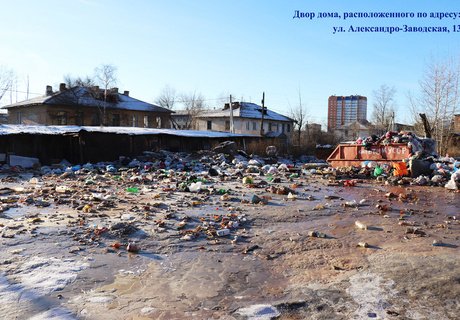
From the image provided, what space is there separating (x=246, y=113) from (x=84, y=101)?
59.3 ft

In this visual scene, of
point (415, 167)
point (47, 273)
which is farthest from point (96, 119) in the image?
point (47, 273)

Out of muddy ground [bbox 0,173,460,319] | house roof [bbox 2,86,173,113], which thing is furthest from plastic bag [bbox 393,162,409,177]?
house roof [bbox 2,86,173,113]

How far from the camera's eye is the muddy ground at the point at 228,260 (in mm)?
3361

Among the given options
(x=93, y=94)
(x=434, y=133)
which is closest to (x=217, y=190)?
(x=434, y=133)

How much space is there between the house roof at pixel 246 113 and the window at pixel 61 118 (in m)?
17.0

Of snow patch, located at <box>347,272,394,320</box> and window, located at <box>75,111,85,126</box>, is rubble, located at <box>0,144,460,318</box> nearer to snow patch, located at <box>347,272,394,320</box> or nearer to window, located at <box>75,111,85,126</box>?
snow patch, located at <box>347,272,394,320</box>

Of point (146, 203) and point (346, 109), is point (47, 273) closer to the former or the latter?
point (146, 203)

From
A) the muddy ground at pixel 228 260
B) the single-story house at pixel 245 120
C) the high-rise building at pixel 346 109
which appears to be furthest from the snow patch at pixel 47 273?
the high-rise building at pixel 346 109

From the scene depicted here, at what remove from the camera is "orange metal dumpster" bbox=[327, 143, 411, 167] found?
13.6m

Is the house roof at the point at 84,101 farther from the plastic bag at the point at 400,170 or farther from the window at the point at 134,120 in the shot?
the plastic bag at the point at 400,170

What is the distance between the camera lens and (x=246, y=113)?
45.4 meters

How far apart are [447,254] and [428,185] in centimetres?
748

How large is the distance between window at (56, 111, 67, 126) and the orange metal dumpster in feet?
81.3

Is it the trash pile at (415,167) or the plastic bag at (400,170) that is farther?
the plastic bag at (400,170)
